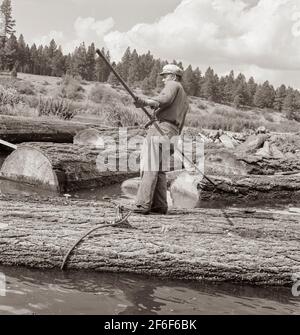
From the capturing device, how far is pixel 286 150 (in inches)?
738

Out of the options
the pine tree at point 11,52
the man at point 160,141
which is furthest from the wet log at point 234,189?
the pine tree at point 11,52

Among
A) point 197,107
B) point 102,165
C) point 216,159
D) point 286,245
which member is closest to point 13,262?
point 286,245

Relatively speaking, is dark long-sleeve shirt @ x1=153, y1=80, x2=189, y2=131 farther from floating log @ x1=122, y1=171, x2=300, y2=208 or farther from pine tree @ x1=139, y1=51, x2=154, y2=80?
pine tree @ x1=139, y1=51, x2=154, y2=80

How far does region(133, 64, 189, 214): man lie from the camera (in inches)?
246

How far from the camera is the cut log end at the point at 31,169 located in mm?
9188

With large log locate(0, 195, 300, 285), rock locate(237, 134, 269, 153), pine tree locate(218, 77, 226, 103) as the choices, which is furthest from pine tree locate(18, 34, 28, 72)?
large log locate(0, 195, 300, 285)

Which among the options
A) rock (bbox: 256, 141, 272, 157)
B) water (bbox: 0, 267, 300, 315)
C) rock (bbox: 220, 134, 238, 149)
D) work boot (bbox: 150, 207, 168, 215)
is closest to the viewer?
water (bbox: 0, 267, 300, 315)

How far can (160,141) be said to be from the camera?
6395mm

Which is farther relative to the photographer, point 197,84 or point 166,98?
point 197,84

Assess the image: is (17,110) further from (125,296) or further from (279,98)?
(279,98)

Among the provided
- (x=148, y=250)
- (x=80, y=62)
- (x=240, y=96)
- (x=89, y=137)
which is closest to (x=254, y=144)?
(x=89, y=137)

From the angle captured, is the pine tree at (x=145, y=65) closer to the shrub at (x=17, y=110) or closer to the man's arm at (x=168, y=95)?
the shrub at (x=17, y=110)

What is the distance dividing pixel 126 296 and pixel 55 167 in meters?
4.92
